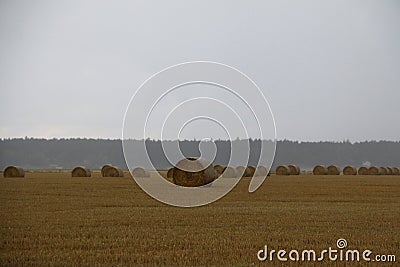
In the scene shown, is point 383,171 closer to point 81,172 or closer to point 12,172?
point 81,172

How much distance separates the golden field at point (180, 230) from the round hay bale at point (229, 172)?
16120 millimetres

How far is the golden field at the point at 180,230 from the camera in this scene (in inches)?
313

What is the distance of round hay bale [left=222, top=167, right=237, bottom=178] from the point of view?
3237 centimetres

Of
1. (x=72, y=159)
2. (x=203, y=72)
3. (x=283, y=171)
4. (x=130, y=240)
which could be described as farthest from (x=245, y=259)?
(x=72, y=159)

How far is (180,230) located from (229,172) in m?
23.1

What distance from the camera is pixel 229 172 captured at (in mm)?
33438

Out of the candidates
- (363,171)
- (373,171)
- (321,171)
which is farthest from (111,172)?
(373,171)

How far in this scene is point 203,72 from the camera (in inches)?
499

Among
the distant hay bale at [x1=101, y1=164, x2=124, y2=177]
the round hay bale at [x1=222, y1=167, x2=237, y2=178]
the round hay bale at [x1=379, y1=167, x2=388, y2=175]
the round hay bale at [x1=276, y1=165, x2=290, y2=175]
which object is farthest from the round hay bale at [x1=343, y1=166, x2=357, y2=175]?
the distant hay bale at [x1=101, y1=164, x2=124, y2=177]

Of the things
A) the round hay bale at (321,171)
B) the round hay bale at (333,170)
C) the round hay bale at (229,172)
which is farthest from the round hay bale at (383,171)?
the round hay bale at (229,172)

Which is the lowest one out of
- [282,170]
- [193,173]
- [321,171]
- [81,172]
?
[193,173]

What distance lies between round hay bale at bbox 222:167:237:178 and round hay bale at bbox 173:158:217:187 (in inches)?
366

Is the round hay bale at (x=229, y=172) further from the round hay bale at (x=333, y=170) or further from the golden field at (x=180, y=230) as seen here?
the golden field at (x=180, y=230)

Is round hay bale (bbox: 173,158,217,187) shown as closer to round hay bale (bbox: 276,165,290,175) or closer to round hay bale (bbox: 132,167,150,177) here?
round hay bale (bbox: 132,167,150,177)
